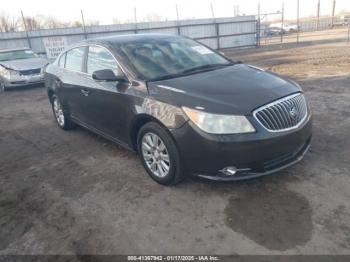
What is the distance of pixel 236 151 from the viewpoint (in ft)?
9.44

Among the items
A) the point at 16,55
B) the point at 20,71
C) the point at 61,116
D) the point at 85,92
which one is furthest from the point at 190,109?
the point at 16,55

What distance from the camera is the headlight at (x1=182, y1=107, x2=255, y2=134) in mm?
2879

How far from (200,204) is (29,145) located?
11.7 ft

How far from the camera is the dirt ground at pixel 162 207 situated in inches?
103

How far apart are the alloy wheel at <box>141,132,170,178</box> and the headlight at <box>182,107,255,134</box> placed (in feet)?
1.94

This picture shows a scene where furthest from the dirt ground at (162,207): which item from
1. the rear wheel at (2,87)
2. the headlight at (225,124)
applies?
the rear wheel at (2,87)

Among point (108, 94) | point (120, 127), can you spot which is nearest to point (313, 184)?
point (120, 127)

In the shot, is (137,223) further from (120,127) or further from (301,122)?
(301,122)

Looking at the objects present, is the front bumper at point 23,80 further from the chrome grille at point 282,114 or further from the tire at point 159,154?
the chrome grille at point 282,114

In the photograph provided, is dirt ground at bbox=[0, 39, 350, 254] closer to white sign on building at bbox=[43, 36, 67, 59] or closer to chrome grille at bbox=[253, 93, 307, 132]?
chrome grille at bbox=[253, 93, 307, 132]

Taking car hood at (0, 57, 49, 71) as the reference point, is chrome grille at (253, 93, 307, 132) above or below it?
below

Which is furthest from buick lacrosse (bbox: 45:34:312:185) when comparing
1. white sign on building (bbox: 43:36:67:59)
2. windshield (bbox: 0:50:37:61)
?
white sign on building (bbox: 43:36:67:59)

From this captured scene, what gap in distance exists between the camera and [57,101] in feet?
19.1

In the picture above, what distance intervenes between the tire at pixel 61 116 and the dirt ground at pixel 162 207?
899 millimetres
